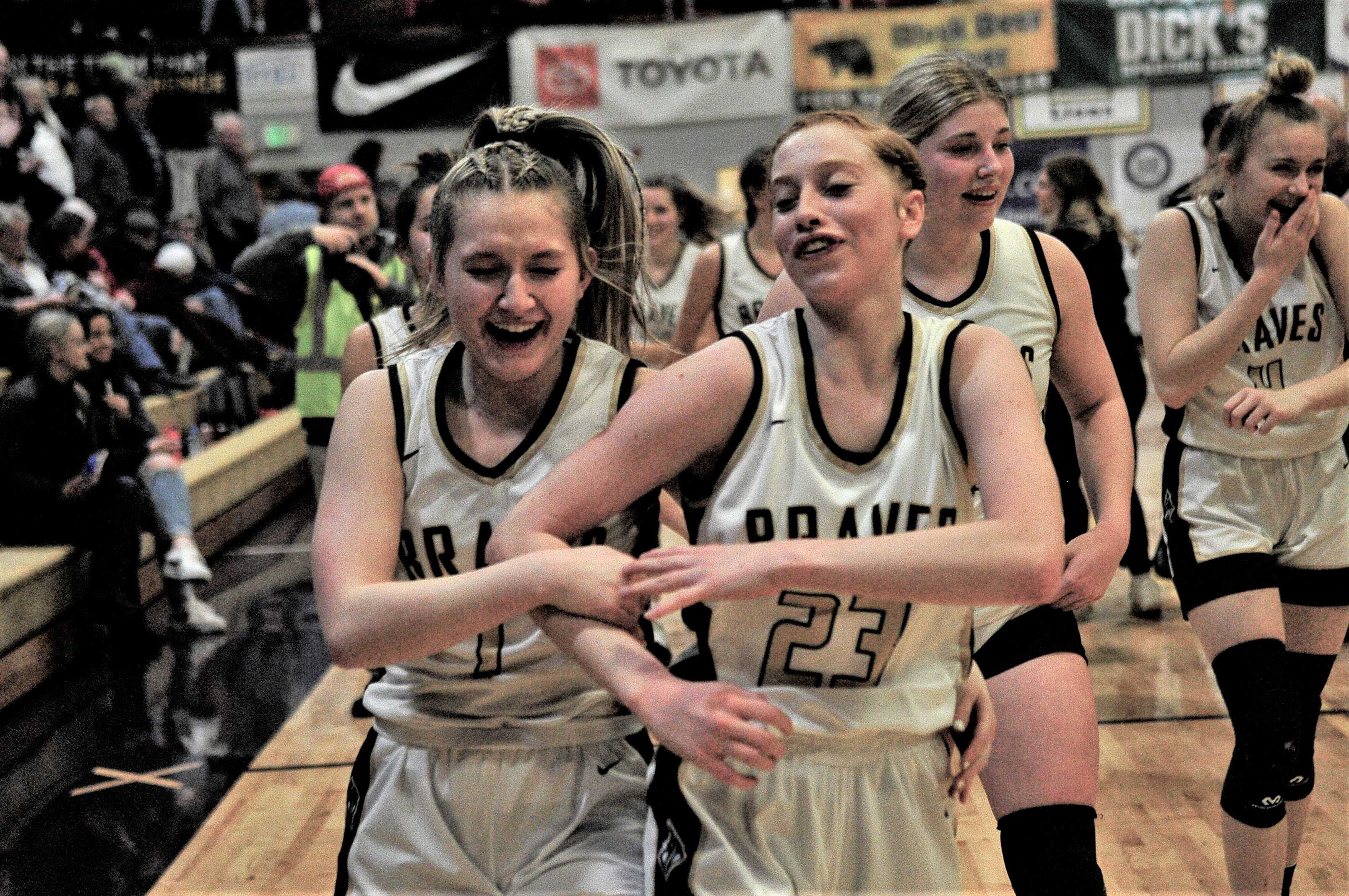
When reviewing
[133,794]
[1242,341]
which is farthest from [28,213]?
[1242,341]

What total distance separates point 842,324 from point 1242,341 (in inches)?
53.2

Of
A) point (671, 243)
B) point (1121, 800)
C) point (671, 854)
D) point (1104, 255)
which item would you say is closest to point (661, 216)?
point (671, 243)

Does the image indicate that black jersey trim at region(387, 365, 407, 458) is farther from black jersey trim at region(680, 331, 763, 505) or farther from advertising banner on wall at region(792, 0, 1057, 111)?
advertising banner on wall at region(792, 0, 1057, 111)

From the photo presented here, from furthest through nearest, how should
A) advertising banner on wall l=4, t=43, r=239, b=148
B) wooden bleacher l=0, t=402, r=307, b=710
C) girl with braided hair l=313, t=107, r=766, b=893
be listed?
advertising banner on wall l=4, t=43, r=239, b=148, wooden bleacher l=0, t=402, r=307, b=710, girl with braided hair l=313, t=107, r=766, b=893

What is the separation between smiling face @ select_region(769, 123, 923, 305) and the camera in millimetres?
1668

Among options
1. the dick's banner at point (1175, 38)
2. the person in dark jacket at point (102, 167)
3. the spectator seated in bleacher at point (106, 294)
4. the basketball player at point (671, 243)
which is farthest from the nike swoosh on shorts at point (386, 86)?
the basketball player at point (671, 243)

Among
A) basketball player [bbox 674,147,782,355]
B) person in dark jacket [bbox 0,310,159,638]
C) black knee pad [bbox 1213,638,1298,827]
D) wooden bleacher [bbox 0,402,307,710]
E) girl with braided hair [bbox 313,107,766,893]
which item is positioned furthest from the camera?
person in dark jacket [bbox 0,310,159,638]

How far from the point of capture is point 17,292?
23.1 ft

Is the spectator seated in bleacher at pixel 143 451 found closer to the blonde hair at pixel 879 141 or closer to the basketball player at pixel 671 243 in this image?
the basketball player at pixel 671 243

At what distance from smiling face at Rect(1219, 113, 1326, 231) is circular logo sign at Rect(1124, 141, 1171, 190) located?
32.5ft

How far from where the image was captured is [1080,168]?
17.3 feet

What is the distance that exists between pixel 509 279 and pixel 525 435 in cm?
21

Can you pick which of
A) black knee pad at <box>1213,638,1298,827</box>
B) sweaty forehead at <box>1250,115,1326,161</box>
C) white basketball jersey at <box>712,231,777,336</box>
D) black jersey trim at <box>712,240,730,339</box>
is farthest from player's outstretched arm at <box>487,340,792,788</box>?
white basketball jersey at <box>712,231,777,336</box>

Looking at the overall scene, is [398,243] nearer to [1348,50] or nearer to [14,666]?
[14,666]
